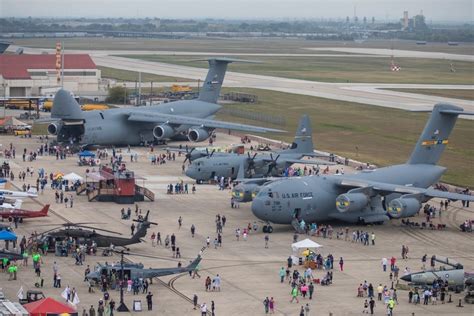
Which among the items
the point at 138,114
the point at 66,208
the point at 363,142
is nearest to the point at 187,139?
the point at 138,114

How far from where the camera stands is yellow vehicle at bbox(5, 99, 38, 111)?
13012cm

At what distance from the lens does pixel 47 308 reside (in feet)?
151

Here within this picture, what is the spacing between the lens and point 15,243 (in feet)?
200

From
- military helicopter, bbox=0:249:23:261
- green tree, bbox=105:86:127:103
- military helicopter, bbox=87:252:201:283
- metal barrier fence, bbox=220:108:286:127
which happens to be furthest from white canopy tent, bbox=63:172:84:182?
green tree, bbox=105:86:127:103

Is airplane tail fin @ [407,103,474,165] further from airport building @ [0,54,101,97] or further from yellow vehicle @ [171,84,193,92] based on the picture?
yellow vehicle @ [171,84,193,92]

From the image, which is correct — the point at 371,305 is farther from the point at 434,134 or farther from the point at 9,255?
the point at 434,134

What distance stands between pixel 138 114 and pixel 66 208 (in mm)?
30892

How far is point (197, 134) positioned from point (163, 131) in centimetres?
313

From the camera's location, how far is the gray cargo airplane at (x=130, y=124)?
9912 cm

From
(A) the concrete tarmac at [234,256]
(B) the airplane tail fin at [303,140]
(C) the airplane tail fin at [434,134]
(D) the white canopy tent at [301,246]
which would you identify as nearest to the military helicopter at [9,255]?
(A) the concrete tarmac at [234,256]

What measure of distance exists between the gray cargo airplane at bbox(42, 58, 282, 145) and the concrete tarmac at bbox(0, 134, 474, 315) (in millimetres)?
15406

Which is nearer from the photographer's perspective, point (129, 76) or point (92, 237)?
point (92, 237)

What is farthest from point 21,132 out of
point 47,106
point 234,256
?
point 234,256

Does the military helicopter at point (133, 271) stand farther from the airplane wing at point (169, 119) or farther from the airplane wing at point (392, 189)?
the airplane wing at point (169, 119)
